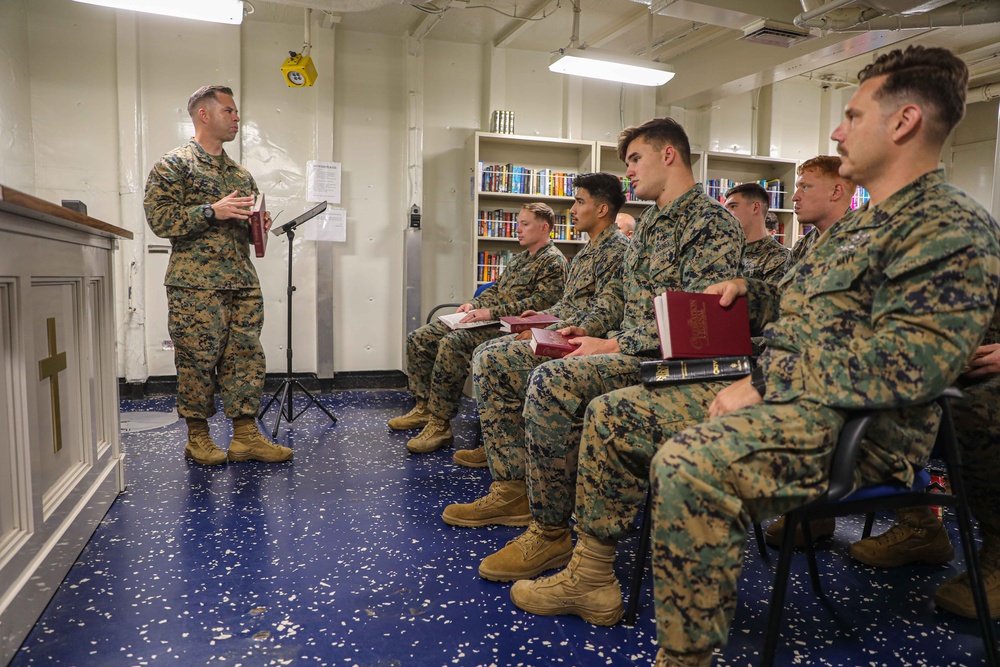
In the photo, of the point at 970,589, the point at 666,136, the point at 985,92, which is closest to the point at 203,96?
the point at 666,136

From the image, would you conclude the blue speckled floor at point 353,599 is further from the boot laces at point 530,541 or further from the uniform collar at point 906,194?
the uniform collar at point 906,194

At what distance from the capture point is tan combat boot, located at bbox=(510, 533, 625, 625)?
1.64m

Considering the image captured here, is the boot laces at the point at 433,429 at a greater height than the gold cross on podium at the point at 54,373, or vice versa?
the gold cross on podium at the point at 54,373

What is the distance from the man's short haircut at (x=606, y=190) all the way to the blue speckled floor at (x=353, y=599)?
1.40 m

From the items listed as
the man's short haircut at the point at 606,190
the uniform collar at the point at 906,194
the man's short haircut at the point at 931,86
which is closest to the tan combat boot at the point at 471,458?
the man's short haircut at the point at 606,190

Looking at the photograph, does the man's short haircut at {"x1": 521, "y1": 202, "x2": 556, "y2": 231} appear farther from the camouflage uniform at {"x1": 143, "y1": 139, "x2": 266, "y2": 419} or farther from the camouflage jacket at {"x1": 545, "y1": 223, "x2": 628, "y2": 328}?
the camouflage uniform at {"x1": 143, "y1": 139, "x2": 266, "y2": 419}

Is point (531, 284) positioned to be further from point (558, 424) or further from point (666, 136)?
point (558, 424)

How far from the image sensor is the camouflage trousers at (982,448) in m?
1.67

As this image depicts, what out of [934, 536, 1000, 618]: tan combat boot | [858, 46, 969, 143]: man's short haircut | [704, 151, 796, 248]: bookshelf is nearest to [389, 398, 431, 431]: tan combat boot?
[934, 536, 1000, 618]: tan combat boot

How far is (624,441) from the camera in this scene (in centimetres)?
156

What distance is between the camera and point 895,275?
3.84ft

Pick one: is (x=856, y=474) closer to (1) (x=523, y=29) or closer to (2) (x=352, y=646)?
(2) (x=352, y=646)

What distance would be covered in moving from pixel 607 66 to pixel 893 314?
3.66m

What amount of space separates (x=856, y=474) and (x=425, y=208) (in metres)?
4.33
